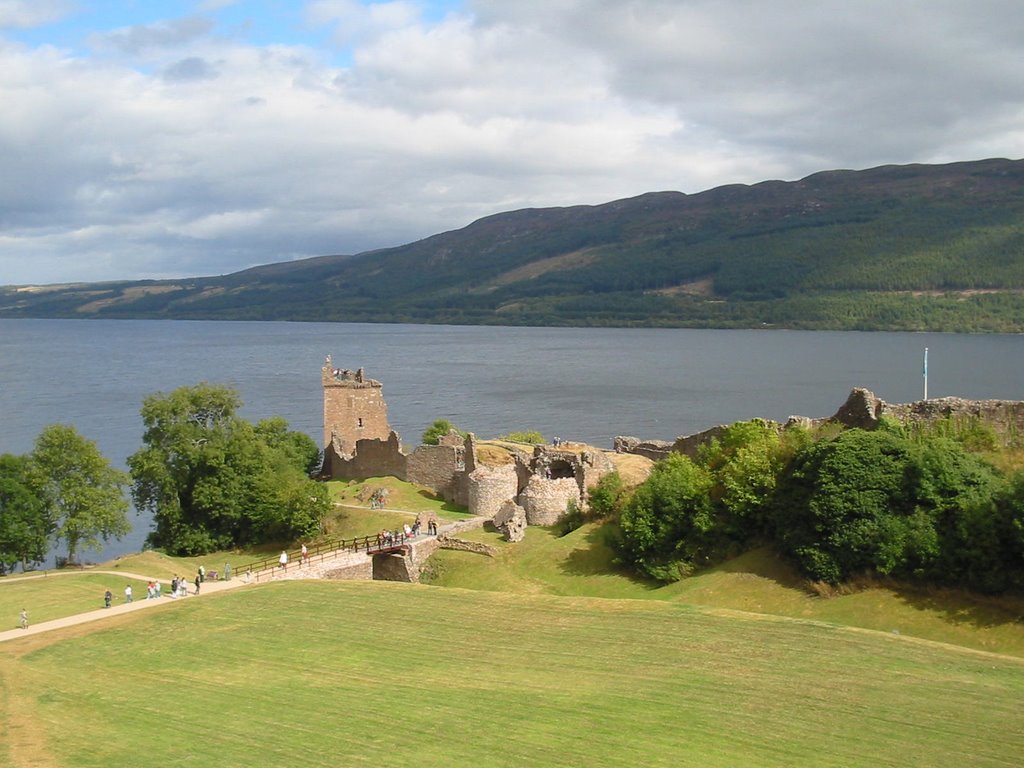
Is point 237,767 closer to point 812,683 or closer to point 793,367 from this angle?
point 812,683

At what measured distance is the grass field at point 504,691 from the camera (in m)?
18.2

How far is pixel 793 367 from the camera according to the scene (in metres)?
155

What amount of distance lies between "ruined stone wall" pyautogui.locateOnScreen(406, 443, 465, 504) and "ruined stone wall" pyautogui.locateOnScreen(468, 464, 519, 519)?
3.06 meters

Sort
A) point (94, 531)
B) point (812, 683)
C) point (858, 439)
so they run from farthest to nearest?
point (94, 531)
point (858, 439)
point (812, 683)

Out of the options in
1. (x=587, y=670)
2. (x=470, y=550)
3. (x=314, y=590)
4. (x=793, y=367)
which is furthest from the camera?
(x=793, y=367)

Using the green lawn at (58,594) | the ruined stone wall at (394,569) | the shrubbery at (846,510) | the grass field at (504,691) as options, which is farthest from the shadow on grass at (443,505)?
the grass field at (504,691)

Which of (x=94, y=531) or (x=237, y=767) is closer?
(x=237, y=767)

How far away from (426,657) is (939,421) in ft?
62.5

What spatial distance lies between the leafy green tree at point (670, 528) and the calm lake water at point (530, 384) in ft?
125

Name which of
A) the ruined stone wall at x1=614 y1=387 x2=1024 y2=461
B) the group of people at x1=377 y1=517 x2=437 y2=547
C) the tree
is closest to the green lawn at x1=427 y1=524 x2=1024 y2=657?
the group of people at x1=377 y1=517 x2=437 y2=547

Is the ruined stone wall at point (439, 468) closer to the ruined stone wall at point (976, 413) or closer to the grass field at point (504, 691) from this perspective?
the grass field at point (504, 691)

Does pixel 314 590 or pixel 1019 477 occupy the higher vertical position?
pixel 1019 477

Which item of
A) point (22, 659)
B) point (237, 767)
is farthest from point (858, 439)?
point (22, 659)

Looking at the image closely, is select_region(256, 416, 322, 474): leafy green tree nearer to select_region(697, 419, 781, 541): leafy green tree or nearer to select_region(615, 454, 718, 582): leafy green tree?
select_region(615, 454, 718, 582): leafy green tree
